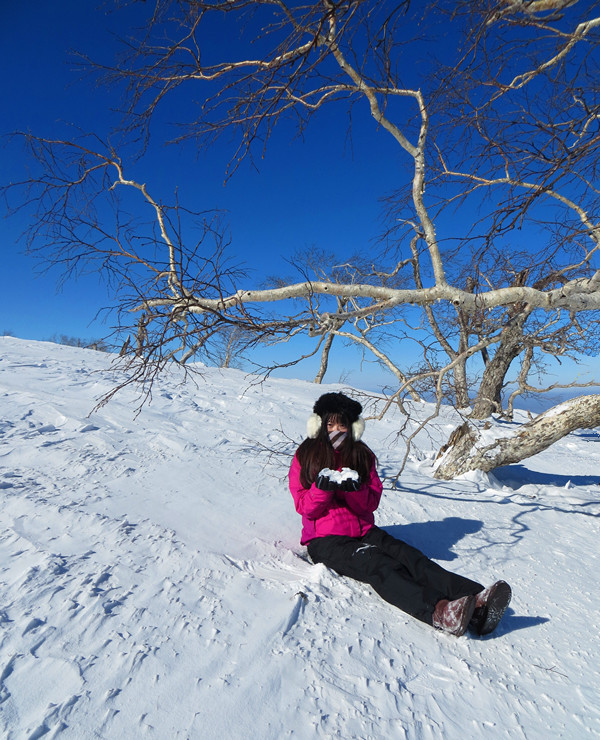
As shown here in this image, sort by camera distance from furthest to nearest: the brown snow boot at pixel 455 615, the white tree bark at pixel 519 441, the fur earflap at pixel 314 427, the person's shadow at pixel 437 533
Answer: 1. the white tree bark at pixel 519 441
2. the person's shadow at pixel 437 533
3. the fur earflap at pixel 314 427
4. the brown snow boot at pixel 455 615

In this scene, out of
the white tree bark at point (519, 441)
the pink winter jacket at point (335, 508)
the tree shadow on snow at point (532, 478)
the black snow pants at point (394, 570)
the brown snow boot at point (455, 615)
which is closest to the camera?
the brown snow boot at point (455, 615)

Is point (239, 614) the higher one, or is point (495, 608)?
point (495, 608)

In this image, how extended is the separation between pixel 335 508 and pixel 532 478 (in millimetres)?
3859

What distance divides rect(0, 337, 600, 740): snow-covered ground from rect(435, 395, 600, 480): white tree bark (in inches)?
29.8

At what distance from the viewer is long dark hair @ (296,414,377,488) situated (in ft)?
9.00

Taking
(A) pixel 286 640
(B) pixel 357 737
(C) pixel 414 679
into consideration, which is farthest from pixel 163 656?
(C) pixel 414 679

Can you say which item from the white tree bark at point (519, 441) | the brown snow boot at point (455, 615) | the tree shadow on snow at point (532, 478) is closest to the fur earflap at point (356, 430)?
the brown snow boot at point (455, 615)

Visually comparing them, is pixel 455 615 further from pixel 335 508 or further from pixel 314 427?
pixel 314 427

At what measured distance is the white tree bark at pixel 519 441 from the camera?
427cm

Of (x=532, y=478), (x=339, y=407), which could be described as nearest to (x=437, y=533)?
(x=339, y=407)

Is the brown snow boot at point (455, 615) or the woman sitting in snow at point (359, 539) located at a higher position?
the woman sitting in snow at point (359, 539)

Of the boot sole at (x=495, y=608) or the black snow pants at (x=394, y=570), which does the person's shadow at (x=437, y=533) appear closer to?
the black snow pants at (x=394, y=570)

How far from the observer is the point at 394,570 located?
226cm

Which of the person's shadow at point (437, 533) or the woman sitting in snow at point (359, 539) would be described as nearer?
the woman sitting in snow at point (359, 539)
